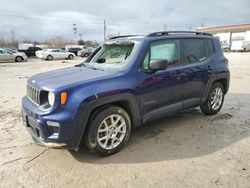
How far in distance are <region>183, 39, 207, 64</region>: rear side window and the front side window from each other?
0.21 m

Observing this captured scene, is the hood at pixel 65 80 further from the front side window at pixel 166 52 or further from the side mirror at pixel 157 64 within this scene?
the front side window at pixel 166 52

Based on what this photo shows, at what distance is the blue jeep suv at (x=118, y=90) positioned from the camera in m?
3.05

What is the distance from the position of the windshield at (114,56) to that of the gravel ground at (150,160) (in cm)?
134

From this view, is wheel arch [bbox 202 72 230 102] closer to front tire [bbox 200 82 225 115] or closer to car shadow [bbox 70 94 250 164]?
front tire [bbox 200 82 225 115]

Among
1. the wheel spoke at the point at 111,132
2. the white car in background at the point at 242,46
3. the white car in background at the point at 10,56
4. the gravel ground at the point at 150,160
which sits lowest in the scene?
the gravel ground at the point at 150,160

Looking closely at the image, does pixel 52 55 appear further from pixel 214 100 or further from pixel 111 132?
pixel 111 132

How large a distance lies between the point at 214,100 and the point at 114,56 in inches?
103

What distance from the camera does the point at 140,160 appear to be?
3.34 metres

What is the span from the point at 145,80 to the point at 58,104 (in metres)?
1.41

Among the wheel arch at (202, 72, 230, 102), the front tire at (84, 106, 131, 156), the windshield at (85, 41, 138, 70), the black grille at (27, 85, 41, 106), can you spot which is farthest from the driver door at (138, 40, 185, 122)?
the black grille at (27, 85, 41, 106)

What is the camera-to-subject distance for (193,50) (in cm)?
463

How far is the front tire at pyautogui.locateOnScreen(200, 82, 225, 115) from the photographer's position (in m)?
5.13

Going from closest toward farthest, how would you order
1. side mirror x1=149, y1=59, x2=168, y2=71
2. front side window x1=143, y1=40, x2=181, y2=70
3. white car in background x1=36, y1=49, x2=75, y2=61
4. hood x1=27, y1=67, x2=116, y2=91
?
hood x1=27, y1=67, x2=116, y2=91, side mirror x1=149, y1=59, x2=168, y2=71, front side window x1=143, y1=40, x2=181, y2=70, white car in background x1=36, y1=49, x2=75, y2=61

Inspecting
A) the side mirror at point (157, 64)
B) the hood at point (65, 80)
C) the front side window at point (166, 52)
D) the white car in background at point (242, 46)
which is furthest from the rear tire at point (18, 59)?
the white car in background at point (242, 46)
